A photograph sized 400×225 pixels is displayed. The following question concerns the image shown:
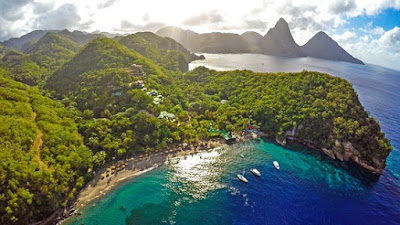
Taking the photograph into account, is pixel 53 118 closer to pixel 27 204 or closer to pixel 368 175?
pixel 27 204

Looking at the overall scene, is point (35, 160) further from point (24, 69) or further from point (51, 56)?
point (51, 56)

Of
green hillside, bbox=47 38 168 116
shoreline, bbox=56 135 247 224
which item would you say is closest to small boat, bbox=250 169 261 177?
shoreline, bbox=56 135 247 224

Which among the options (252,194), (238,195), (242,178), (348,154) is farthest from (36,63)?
(348,154)

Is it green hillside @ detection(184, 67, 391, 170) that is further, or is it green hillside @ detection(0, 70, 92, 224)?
green hillside @ detection(184, 67, 391, 170)

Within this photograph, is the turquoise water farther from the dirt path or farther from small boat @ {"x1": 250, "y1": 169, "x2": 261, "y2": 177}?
the dirt path

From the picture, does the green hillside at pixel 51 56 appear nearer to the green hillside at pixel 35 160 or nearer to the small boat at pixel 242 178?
the green hillside at pixel 35 160

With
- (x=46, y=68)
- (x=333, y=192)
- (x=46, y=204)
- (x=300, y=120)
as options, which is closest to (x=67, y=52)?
(x=46, y=68)

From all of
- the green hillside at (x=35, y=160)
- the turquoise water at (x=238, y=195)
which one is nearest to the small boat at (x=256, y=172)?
the turquoise water at (x=238, y=195)
